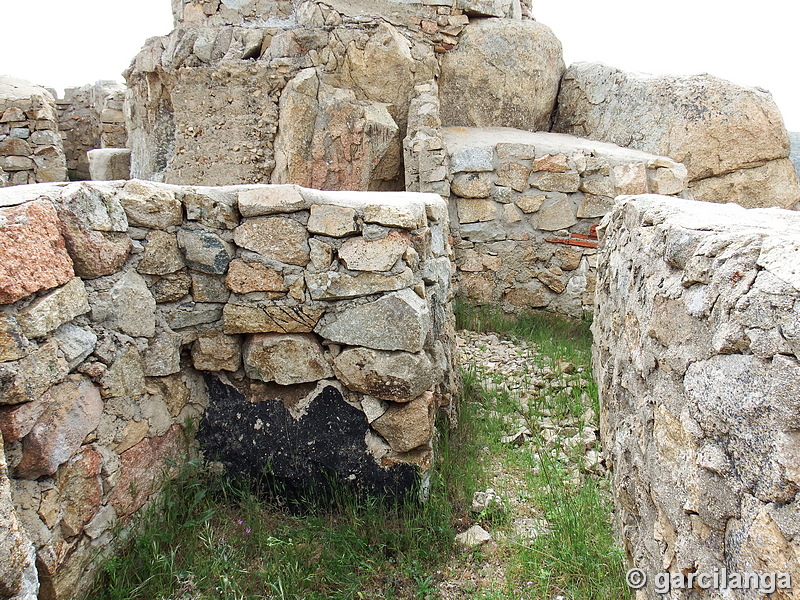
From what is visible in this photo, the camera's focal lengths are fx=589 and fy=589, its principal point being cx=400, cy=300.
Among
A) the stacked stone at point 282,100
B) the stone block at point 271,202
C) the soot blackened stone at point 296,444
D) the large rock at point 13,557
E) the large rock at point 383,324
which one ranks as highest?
the stacked stone at point 282,100

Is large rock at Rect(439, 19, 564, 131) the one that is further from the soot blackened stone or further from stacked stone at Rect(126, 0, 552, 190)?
the soot blackened stone

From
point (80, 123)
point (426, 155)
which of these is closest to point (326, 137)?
point (426, 155)

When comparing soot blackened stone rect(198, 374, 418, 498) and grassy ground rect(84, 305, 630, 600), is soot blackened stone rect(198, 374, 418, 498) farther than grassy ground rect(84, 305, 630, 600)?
Yes

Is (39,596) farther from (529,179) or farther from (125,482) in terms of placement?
(529,179)

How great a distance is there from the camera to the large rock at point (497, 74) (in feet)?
18.9

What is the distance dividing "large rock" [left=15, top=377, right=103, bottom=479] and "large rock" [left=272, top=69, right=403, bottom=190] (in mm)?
3050

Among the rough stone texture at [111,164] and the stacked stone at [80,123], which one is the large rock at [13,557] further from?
the stacked stone at [80,123]

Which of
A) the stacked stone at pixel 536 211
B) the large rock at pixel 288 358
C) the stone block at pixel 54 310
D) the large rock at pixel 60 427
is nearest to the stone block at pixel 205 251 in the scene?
the large rock at pixel 288 358

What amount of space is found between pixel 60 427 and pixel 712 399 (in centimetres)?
182

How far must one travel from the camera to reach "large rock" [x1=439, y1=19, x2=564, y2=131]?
18.9ft

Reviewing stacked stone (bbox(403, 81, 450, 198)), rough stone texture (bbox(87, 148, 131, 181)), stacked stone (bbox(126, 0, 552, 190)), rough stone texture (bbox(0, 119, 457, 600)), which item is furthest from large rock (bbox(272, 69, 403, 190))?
rough stone texture (bbox(0, 119, 457, 600))

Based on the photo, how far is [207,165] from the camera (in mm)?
4723

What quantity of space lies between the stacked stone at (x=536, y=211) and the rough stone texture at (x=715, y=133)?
41 cm

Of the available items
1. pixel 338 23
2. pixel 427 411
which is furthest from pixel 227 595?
pixel 338 23
